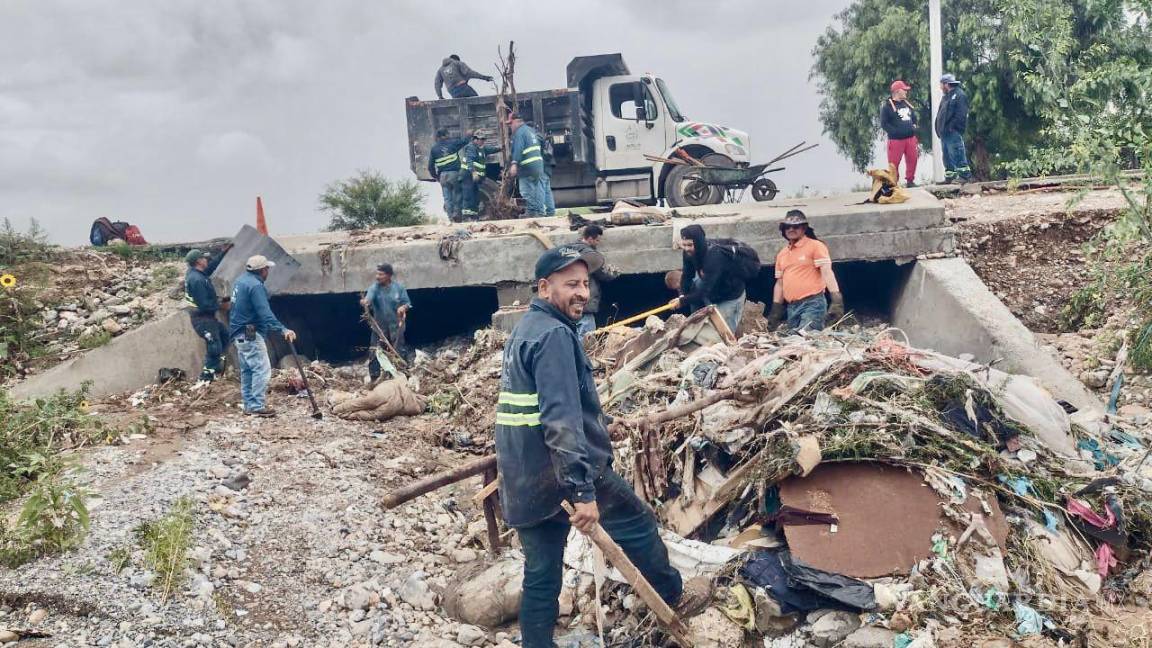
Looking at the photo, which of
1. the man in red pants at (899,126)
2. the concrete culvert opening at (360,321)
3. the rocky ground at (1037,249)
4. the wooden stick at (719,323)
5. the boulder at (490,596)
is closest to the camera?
the boulder at (490,596)

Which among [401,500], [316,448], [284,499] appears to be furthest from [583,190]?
[401,500]

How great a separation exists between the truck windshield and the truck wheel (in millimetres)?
750

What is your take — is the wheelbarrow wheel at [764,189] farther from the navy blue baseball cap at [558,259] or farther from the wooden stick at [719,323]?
the navy blue baseball cap at [558,259]

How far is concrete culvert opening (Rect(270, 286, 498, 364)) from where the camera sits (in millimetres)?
10148

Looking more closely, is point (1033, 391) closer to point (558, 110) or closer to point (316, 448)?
point (316, 448)

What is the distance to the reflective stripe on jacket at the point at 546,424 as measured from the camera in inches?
128

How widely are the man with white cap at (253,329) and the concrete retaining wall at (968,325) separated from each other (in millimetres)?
5587

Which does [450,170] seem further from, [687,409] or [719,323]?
[687,409]

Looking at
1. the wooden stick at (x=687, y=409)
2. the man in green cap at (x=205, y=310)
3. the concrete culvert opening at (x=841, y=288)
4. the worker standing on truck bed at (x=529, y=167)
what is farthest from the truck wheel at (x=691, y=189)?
the wooden stick at (x=687, y=409)

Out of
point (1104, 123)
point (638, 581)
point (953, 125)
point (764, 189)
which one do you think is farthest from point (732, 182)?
point (638, 581)

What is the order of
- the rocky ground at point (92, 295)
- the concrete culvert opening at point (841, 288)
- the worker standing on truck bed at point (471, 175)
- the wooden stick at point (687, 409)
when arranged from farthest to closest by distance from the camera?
the worker standing on truck bed at point (471, 175), the concrete culvert opening at point (841, 288), the rocky ground at point (92, 295), the wooden stick at point (687, 409)

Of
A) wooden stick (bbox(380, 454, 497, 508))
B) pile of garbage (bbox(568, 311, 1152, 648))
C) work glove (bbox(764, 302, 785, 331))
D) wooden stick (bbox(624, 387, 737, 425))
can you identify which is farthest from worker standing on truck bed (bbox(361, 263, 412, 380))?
wooden stick (bbox(380, 454, 497, 508))

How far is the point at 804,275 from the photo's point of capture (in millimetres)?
7262

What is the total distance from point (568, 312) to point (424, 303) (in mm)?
7563
